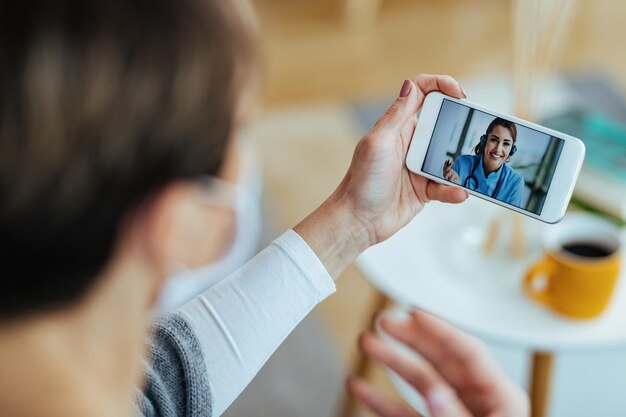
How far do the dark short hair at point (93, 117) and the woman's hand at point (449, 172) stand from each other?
0.43 metres

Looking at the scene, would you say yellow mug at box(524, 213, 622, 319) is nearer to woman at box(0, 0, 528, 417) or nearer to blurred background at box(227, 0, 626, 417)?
blurred background at box(227, 0, 626, 417)

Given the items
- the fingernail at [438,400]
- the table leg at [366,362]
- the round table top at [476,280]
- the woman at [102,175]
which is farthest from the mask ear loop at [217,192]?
the table leg at [366,362]

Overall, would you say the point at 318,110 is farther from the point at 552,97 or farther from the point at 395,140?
the point at 395,140

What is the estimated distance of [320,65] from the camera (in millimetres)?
2533

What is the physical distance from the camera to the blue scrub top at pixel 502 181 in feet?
2.72

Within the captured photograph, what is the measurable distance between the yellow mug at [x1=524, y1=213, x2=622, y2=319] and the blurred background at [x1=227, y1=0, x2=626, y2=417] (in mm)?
157

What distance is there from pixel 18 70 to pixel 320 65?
2177mm

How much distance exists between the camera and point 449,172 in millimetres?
850

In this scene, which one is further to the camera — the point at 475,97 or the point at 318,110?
the point at 318,110

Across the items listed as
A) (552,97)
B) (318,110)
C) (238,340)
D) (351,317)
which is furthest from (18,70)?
(318,110)

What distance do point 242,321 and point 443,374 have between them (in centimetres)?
37

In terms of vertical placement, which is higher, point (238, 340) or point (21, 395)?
point (21, 395)

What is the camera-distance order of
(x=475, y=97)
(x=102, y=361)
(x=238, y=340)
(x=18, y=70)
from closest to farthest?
(x=18, y=70), (x=102, y=361), (x=238, y=340), (x=475, y=97)

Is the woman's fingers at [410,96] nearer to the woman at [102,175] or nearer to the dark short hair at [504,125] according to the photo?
the dark short hair at [504,125]
